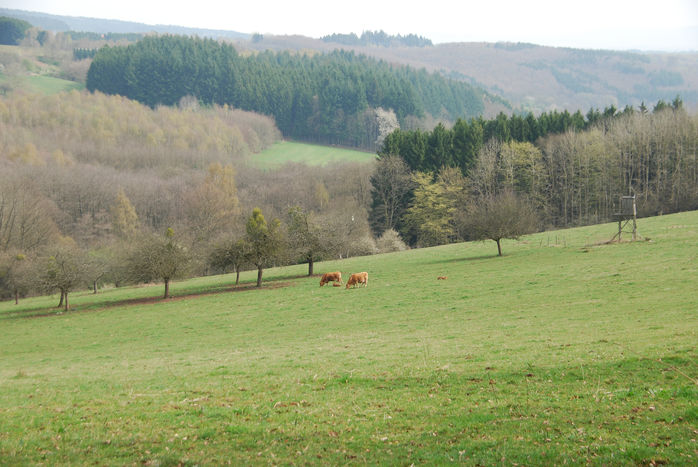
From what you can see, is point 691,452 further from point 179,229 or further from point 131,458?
point 179,229

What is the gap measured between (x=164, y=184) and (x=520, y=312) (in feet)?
379

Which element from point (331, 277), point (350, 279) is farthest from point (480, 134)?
point (350, 279)

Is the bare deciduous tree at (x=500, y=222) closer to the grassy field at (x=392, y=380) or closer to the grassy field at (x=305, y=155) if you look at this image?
the grassy field at (x=392, y=380)

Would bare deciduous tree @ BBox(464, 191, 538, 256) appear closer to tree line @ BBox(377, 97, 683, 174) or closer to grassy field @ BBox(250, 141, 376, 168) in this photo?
tree line @ BBox(377, 97, 683, 174)

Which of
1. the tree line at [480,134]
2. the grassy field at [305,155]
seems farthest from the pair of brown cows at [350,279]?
the grassy field at [305,155]

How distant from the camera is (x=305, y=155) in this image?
164 m

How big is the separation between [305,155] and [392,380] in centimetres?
15121

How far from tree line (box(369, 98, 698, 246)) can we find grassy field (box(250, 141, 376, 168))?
147 feet

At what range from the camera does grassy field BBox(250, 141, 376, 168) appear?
15488cm

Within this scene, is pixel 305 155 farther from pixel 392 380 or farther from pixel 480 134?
pixel 392 380

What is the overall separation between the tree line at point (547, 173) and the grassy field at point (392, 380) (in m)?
54.8

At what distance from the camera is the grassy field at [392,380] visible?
1064 centimetres

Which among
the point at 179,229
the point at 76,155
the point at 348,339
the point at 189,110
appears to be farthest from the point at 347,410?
the point at 189,110

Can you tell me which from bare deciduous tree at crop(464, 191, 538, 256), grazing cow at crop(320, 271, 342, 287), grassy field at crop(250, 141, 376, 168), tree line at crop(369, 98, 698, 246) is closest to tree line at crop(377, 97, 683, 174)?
tree line at crop(369, 98, 698, 246)
